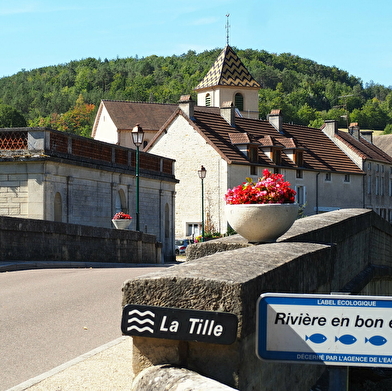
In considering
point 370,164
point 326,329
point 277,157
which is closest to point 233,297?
point 326,329

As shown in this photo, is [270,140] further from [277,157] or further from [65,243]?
[65,243]

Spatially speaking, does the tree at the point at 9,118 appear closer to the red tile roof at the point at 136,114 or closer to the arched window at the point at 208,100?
the red tile roof at the point at 136,114

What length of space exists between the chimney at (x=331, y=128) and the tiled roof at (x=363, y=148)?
0.59 metres

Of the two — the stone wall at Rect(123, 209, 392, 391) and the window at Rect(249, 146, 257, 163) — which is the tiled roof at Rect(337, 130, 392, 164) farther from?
the stone wall at Rect(123, 209, 392, 391)

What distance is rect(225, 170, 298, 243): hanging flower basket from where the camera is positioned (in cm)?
811

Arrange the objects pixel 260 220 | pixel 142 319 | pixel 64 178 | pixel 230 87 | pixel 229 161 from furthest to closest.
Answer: pixel 230 87
pixel 229 161
pixel 64 178
pixel 260 220
pixel 142 319

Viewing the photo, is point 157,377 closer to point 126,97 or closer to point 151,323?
point 151,323

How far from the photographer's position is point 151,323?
4184 millimetres

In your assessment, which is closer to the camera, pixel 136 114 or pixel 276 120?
pixel 276 120

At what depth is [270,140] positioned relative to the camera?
54.9m

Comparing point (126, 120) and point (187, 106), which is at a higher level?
point (126, 120)

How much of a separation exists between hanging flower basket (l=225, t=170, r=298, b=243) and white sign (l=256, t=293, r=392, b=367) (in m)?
4.67

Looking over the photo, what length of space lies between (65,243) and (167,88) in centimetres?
13428

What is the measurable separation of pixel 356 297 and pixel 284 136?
58233 millimetres
